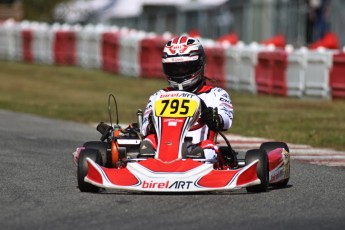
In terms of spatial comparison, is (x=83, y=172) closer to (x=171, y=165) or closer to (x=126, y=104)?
(x=171, y=165)

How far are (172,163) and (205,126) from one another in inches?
33.3

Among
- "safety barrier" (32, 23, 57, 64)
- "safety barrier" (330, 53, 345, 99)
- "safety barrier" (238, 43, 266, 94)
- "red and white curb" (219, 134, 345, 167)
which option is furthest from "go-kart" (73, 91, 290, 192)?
"safety barrier" (32, 23, 57, 64)

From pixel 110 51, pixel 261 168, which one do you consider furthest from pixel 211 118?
pixel 110 51

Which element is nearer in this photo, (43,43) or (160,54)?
(160,54)

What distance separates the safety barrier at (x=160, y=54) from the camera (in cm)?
2000

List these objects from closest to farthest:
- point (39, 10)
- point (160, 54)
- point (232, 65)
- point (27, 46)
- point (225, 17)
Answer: point (232, 65), point (160, 54), point (225, 17), point (27, 46), point (39, 10)

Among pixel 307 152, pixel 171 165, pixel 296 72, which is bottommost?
pixel 296 72

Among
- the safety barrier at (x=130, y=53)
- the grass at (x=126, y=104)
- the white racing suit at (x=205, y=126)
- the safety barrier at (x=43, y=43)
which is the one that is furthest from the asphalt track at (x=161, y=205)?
the safety barrier at (x=43, y=43)

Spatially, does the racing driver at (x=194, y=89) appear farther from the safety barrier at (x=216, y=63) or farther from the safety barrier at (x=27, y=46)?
the safety barrier at (x=27, y=46)

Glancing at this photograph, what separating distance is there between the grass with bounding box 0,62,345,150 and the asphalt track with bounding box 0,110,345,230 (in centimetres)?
441

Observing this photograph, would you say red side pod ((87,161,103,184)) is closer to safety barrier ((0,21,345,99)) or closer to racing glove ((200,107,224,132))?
racing glove ((200,107,224,132))

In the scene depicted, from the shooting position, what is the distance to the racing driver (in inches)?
353

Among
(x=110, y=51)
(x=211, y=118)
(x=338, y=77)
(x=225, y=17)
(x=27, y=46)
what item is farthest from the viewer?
(x=27, y=46)

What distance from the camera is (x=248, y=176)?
8.24m
